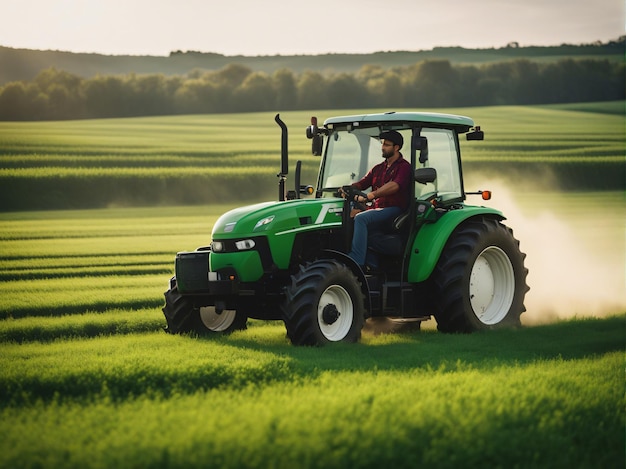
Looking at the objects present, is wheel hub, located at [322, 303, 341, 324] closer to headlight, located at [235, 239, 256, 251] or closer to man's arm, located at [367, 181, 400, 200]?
headlight, located at [235, 239, 256, 251]

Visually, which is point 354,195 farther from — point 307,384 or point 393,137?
point 307,384

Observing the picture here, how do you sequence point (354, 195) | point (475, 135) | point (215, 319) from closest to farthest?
1. point (354, 195)
2. point (215, 319)
3. point (475, 135)

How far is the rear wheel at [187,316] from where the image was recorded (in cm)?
1270

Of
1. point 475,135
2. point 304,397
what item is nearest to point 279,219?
point 475,135

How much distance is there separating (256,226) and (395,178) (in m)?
1.78

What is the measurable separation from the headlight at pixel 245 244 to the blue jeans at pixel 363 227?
1.17 m

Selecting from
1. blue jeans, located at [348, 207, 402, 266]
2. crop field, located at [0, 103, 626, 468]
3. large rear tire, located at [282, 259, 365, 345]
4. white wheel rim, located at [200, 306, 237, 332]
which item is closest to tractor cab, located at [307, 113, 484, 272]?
blue jeans, located at [348, 207, 402, 266]

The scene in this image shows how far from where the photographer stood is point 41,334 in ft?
45.6

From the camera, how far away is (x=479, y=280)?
1362cm

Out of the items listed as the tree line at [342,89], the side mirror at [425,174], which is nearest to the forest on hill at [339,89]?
the tree line at [342,89]

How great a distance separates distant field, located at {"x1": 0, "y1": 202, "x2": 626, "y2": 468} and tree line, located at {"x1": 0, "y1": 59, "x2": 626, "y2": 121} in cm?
6181

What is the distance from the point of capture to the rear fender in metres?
12.7

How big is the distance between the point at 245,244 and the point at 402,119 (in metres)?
2.43

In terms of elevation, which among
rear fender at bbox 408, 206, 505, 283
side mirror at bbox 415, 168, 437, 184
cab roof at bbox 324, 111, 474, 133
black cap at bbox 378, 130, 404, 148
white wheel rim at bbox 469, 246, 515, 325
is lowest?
white wheel rim at bbox 469, 246, 515, 325
